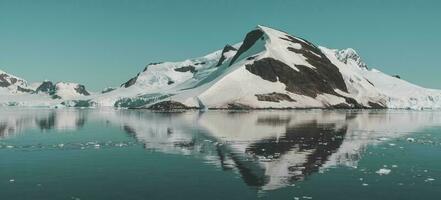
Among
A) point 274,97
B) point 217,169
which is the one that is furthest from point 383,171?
point 274,97

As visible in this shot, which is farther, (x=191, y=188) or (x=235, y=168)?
(x=235, y=168)

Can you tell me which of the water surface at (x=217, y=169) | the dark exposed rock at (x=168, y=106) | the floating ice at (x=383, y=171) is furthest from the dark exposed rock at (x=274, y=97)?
the floating ice at (x=383, y=171)

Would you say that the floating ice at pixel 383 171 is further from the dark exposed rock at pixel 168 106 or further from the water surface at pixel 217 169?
the dark exposed rock at pixel 168 106

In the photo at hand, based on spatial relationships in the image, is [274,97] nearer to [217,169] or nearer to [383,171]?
[383,171]

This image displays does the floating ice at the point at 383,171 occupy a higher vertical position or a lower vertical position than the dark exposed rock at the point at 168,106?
lower

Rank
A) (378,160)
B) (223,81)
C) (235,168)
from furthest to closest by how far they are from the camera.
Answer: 1. (223,81)
2. (378,160)
3. (235,168)

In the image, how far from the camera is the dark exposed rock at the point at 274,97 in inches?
7156

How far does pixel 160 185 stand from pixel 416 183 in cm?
1237

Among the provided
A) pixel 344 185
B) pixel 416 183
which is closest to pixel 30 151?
pixel 344 185

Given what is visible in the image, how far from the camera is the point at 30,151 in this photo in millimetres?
37531

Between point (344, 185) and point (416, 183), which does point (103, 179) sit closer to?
point (344, 185)

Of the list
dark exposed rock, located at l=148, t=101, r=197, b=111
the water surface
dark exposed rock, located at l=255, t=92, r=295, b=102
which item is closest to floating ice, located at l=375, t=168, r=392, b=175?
the water surface

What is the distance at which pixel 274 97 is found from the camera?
7293 inches

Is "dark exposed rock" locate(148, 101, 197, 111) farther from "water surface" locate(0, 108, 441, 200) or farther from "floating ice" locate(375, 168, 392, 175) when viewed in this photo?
"floating ice" locate(375, 168, 392, 175)
